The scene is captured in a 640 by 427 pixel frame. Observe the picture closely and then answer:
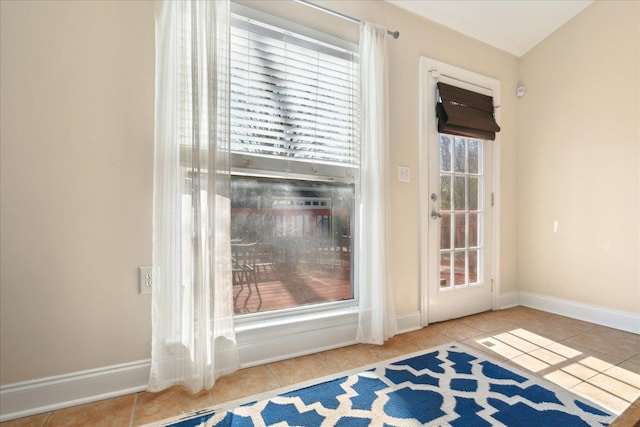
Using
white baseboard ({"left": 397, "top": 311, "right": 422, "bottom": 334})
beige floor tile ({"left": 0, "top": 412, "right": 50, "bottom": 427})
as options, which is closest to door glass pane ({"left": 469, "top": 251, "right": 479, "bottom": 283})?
white baseboard ({"left": 397, "top": 311, "right": 422, "bottom": 334})

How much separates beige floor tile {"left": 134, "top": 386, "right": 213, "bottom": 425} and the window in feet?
1.71

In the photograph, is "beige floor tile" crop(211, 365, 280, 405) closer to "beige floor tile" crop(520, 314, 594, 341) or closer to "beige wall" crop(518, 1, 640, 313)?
"beige floor tile" crop(520, 314, 594, 341)

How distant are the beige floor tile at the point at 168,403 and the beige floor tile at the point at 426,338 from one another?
1411mm

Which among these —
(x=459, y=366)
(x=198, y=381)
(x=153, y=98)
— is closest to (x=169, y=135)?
(x=153, y=98)

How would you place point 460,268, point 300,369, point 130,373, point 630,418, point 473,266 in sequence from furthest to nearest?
point 473,266, point 460,268, point 300,369, point 130,373, point 630,418

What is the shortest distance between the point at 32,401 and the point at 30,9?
1819mm

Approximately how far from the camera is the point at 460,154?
282cm

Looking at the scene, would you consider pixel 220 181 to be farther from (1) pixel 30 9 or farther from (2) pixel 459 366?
(2) pixel 459 366

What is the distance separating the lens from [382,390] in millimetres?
1585

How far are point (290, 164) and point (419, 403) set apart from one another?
1522 millimetres

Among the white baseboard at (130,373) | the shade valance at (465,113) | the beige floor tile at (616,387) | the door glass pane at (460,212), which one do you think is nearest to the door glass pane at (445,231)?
the door glass pane at (460,212)

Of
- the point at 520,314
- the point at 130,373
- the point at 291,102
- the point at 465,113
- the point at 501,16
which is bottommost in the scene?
the point at 520,314

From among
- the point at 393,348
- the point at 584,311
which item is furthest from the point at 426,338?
the point at 584,311

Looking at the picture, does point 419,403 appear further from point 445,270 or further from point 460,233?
→ point 460,233
